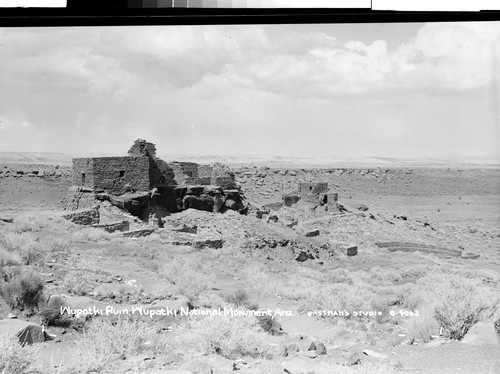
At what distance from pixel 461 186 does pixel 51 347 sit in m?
5.86

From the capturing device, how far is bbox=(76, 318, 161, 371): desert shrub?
4430mm

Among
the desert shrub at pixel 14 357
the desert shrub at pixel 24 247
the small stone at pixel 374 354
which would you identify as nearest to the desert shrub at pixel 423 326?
the small stone at pixel 374 354

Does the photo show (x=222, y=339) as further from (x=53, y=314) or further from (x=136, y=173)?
(x=136, y=173)

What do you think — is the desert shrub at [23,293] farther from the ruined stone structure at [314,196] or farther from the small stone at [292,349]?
the ruined stone structure at [314,196]

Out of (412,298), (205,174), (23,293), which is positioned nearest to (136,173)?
(205,174)

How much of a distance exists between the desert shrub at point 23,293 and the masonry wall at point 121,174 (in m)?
2.03

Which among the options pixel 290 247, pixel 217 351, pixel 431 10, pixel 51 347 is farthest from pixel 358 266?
pixel 51 347

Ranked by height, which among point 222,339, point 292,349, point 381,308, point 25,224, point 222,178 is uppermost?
point 222,178

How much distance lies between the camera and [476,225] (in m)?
7.10

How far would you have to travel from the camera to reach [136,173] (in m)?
7.35

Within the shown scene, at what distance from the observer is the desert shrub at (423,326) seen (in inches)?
200

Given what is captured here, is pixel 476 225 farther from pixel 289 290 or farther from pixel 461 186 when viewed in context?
pixel 289 290

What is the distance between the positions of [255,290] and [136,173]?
2.81 metres

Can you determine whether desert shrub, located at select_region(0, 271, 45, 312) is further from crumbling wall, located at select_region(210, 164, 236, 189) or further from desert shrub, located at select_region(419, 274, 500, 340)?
desert shrub, located at select_region(419, 274, 500, 340)
